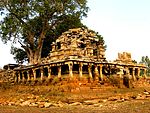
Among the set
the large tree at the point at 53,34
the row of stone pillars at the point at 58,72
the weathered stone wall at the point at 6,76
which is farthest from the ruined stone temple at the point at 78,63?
the large tree at the point at 53,34

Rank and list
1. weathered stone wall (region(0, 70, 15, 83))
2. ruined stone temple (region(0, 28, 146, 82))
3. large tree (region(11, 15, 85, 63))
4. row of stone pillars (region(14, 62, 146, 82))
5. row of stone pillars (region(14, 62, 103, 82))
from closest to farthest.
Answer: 1. row of stone pillars (region(14, 62, 103, 82))
2. row of stone pillars (region(14, 62, 146, 82))
3. ruined stone temple (region(0, 28, 146, 82))
4. weathered stone wall (region(0, 70, 15, 83))
5. large tree (region(11, 15, 85, 63))

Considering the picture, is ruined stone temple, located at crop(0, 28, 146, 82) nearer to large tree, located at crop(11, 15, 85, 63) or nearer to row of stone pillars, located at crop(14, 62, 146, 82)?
row of stone pillars, located at crop(14, 62, 146, 82)

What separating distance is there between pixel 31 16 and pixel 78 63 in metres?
17.1

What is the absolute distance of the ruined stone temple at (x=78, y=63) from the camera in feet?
124

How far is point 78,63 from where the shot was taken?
122ft

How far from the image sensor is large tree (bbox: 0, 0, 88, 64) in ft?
163

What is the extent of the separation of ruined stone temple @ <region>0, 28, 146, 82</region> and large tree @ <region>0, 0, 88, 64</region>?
21.8 ft

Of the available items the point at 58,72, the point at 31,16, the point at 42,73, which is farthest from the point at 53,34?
the point at 58,72

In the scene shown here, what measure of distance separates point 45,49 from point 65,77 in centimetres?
2293

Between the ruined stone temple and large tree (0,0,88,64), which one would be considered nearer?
the ruined stone temple

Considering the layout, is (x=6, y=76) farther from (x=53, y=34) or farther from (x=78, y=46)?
(x=78, y=46)

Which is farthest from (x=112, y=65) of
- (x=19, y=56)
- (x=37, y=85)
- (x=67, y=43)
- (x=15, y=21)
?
(x=19, y=56)

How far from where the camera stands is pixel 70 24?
56219mm

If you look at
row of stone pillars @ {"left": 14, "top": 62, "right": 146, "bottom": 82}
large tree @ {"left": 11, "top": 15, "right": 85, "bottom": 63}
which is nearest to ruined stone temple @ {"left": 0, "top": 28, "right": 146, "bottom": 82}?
row of stone pillars @ {"left": 14, "top": 62, "right": 146, "bottom": 82}
